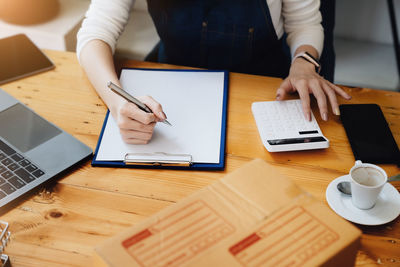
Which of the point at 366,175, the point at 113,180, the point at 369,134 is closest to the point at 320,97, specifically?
the point at 369,134

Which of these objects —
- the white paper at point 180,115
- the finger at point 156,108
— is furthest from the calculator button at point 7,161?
the finger at point 156,108

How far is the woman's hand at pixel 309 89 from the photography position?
0.95 meters

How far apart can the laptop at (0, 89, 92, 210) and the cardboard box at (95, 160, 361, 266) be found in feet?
1.24

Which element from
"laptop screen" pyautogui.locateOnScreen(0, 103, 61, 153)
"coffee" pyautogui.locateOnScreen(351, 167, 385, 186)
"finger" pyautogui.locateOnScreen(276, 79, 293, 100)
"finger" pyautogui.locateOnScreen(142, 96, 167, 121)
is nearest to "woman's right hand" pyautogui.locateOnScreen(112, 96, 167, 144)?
"finger" pyautogui.locateOnScreen(142, 96, 167, 121)

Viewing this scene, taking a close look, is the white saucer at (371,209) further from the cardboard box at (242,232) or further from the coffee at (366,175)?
the cardboard box at (242,232)

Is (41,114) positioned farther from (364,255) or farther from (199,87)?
(364,255)

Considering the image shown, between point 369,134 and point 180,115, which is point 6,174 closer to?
point 180,115

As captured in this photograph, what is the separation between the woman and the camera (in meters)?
1.02

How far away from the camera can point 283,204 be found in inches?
21.1

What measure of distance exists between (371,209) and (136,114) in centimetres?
51

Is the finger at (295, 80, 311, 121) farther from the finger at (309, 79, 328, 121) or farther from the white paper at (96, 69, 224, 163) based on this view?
the white paper at (96, 69, 224, 163)

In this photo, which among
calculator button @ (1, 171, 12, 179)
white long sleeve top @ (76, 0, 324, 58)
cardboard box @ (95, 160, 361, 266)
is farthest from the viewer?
white long sleeve top @ (76, 0, 324, 58)

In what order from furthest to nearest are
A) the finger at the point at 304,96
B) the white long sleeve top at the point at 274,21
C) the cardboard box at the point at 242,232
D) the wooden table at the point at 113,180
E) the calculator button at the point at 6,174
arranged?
1. the white long sleeve top at the point at 274,21
2. the finger at the point at 304,96
3. the calculator button at the point at 6,174
4. the wooden table at the point at 113,180
5. the cardboard box at the point at 242,232

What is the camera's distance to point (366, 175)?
0.74m
